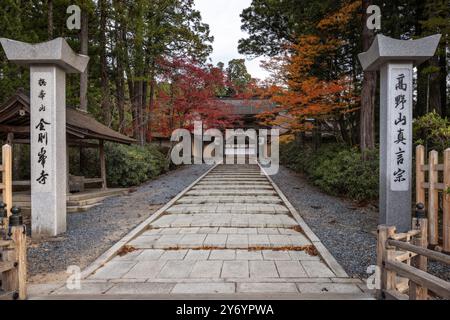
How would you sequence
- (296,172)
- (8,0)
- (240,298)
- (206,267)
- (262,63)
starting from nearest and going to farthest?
(240,298)
(206,267)
(8,0)
(262,63)
(296,172)

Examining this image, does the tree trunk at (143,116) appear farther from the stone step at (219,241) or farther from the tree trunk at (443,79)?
the tree trunk at (443,79)

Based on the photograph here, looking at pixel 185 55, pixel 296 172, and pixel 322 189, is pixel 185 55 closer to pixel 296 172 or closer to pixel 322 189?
pixel 296 172

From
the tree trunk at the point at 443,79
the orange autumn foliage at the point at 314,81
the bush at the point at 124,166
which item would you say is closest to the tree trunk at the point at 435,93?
the tree trunk at the point at 443,79

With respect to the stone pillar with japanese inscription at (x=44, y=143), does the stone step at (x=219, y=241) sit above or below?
below

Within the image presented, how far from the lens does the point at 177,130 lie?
17.7 metres

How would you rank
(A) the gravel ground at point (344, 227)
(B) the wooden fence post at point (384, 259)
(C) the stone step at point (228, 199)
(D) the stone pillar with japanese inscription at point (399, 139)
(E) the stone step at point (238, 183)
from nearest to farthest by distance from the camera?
(B) the wooden fence post at point (384, 259) → (A) the gravel ground at point (344, 227) → (D) the stone pillar with japanese inscription at point (399, 139) → (C) the stone step at point (228, 199) → (E) the stone step at point (238, 183)

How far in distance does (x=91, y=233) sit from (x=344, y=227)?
17.3 ft

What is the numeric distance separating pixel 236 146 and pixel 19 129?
25985 mm

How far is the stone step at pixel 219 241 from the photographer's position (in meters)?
5.55

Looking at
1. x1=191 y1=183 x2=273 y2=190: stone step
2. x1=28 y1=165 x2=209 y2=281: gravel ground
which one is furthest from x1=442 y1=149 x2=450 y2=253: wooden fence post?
x1=191 y1=183 x2=273 y2=190: stone step

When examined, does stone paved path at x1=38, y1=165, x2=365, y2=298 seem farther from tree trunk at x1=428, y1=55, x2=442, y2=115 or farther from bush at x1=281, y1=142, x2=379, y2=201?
tree trunk at x1=428, y1=55, x2=442, y2=115

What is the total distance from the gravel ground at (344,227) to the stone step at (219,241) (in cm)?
62

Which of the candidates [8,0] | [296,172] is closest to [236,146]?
[296,172]

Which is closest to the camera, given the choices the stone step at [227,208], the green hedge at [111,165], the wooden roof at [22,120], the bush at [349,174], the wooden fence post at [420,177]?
the wooden fence post at [420,177]
